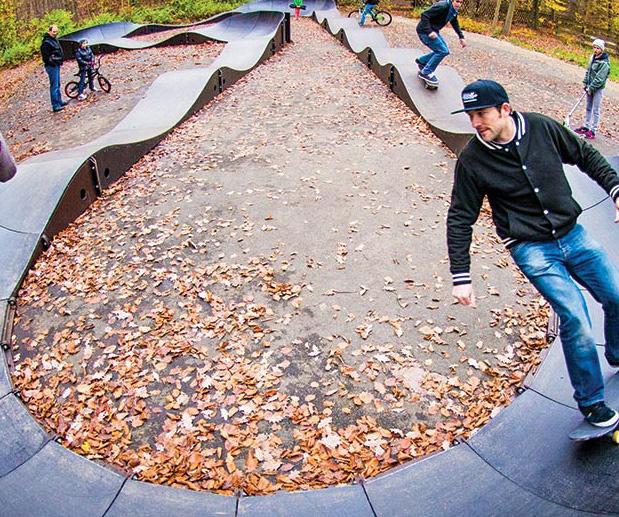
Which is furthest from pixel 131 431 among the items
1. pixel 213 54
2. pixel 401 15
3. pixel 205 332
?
pixel 401 15

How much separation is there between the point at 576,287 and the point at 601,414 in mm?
899

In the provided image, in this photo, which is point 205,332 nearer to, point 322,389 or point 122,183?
point 322,389

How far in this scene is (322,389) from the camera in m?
4.59

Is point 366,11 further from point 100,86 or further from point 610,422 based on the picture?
point 610,422

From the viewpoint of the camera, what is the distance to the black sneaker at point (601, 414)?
10.8 ft

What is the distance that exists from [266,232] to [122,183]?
11.5ft

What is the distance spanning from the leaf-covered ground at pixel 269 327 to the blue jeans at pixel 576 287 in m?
1.24

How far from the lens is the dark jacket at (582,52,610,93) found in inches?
411

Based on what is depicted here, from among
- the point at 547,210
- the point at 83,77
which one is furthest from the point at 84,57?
the point at 547,210

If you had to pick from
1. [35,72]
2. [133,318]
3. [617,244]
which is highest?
[617,244]

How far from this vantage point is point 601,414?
331cm

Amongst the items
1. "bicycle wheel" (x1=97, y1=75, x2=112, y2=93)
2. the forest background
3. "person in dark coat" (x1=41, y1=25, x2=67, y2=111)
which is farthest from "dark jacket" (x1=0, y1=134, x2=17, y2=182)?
the forest background

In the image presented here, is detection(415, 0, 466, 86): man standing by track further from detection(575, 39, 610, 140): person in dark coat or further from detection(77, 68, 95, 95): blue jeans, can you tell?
detection(77, 68, 95, 95): blue jeans

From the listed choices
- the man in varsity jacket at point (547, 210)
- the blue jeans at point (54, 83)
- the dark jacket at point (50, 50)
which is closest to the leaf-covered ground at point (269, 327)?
the man in varsity jacket at point (547, 210)
